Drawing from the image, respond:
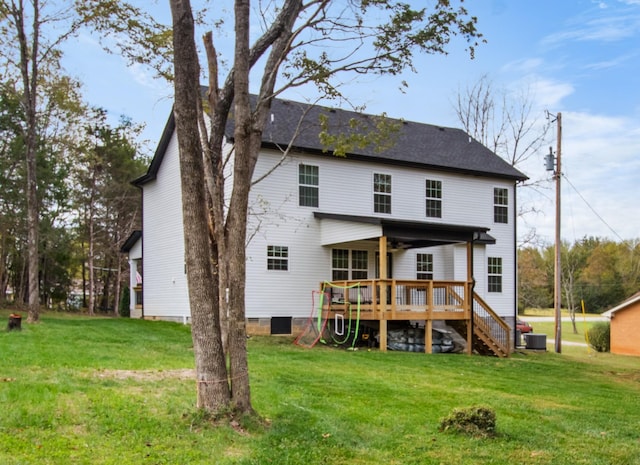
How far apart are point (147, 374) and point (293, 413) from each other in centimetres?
305

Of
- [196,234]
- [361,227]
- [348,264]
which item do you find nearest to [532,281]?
[348,264]

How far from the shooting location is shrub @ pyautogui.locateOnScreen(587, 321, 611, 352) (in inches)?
1185

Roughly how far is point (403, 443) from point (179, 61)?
4780 mm

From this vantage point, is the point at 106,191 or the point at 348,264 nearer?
the point at 348,264

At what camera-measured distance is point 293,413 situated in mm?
7371

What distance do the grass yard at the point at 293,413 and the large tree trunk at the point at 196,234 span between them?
1.39ft

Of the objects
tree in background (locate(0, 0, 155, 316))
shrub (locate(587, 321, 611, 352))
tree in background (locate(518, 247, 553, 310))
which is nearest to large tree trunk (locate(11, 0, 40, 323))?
tree in background (locate(0, 0, 155, 316))

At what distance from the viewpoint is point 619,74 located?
19.8 meters

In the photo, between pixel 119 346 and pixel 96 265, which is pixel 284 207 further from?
pixel 96 265

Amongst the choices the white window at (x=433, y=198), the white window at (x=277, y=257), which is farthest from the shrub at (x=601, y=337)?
the white window at (x=277, y=257)

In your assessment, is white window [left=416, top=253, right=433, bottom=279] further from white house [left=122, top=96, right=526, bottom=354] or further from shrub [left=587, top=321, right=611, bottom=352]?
shrub [left=587, top=321, right=611, bottom=352]

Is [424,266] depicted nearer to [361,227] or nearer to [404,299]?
[404,299]

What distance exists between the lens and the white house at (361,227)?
59.4 ft

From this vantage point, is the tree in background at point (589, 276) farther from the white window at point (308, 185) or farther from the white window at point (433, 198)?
the white window at point (308, 185)
